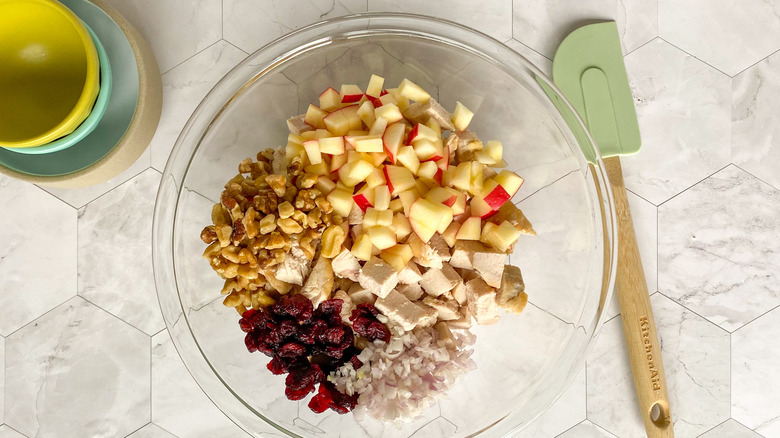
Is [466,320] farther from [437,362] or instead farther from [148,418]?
[148,418]

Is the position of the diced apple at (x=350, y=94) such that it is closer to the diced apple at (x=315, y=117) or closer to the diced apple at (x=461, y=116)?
the diced apple at (x=315, y=117)

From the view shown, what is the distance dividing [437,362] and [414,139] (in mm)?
410

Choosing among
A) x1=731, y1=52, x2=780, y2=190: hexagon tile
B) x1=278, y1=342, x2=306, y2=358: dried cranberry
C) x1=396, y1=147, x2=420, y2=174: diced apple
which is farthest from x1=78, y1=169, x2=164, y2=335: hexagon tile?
x1=731, y1=52, x2=780, y2=190: hexagon tile

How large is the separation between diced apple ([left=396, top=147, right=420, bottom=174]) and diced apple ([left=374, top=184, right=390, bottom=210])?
0.06m

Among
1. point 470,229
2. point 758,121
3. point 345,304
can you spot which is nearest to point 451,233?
point 470,229

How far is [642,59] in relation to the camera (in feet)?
3.93

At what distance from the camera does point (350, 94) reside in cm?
104

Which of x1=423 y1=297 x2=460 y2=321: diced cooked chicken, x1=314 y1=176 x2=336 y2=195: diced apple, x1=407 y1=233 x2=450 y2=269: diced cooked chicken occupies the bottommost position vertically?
x1=423 y1=297 x2=460 y2=321: diced cooked chicken

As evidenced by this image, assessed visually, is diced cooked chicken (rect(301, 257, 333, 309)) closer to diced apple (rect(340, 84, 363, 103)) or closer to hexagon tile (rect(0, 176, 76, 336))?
diced apple (rect(340, 84, 363, 103))

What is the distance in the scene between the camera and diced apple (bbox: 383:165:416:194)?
964mm

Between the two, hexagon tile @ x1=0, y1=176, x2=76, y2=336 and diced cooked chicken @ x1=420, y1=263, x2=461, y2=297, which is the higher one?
diced cooked chicken @ x1=420, y1=263, x2=461, y2=297

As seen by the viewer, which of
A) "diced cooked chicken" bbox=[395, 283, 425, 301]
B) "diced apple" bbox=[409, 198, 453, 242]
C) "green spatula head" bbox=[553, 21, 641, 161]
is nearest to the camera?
"diced apple" bbox=[409, 198, 453, 242]

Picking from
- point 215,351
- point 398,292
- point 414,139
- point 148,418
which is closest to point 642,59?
point 414,139

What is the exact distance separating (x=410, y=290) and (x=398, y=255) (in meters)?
0.09
